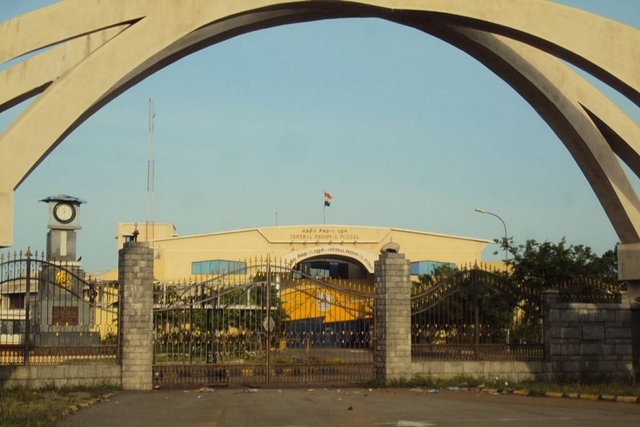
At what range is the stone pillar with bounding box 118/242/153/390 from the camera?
1988 cm

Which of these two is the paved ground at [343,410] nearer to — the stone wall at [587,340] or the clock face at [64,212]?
the stone wall at [587,340]

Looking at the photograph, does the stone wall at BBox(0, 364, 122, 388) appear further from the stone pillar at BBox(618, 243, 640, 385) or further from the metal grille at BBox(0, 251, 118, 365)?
the stone pillar at BBox(618, 243, 640, 385)

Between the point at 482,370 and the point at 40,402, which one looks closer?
the point at 40,402

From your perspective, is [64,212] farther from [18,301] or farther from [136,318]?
[136,318]

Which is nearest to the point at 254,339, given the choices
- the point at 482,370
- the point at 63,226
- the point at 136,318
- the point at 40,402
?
the point at 136,318

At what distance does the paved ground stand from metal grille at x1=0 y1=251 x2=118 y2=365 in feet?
5.43

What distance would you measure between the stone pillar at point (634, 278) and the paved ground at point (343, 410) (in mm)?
2400

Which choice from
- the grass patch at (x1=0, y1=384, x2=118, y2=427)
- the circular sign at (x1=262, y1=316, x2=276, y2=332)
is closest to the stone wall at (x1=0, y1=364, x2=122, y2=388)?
the grass patch at (x1=0, y1=384, x2=118, y2=427)

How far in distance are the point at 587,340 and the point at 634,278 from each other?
3.50 metres

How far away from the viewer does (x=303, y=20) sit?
1792 centimetres

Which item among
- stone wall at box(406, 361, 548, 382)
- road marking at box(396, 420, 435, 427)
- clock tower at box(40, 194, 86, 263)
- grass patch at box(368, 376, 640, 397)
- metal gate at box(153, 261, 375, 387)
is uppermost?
clock tower at box(40, 194, 86, 263)

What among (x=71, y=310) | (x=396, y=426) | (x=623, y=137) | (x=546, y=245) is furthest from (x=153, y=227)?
(x=396, y=426)

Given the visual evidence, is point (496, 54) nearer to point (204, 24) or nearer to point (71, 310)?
point (204, 24)

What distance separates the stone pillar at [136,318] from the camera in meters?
19.9
